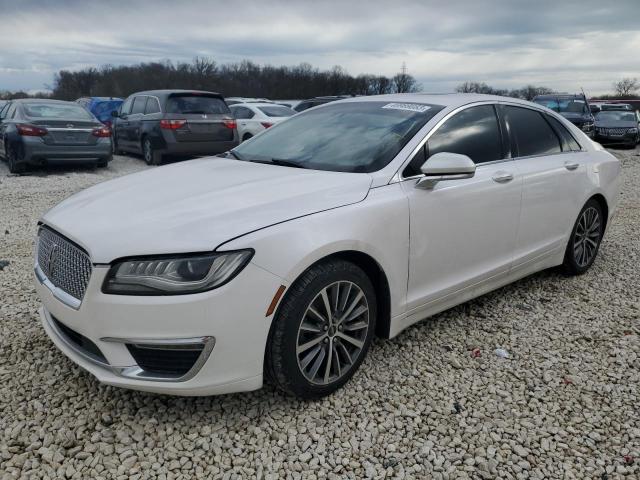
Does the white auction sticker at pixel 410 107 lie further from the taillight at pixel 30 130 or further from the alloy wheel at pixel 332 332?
the taillight at pixel 30 130

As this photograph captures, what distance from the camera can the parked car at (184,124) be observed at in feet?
36.8

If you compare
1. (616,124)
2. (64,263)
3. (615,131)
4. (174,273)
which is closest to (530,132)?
(174,273)

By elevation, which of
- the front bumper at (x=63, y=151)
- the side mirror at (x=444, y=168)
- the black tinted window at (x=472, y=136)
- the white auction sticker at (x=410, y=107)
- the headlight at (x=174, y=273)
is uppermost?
the white auction sticker at (x=410, y=107)

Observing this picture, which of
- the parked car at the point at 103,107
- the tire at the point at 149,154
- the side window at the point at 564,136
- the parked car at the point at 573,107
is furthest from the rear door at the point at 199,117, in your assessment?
the parked car at the point at 573,107

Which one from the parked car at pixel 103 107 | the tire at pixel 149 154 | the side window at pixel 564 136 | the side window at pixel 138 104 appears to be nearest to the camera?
the side window at pixel 564 136

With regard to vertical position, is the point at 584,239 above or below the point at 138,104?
below

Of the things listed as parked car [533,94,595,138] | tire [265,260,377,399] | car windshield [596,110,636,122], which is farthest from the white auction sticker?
car windshield [596,110,636,122]

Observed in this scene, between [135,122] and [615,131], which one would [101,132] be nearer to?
[135,122]

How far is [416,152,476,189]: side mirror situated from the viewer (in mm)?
2908

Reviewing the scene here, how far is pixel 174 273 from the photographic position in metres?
2.28

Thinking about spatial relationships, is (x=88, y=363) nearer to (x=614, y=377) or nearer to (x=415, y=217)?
(x=415, y=217)

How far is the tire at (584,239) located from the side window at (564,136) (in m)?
0.50

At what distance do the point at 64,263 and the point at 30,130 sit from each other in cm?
862

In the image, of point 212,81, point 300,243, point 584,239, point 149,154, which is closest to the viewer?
point 300,243
